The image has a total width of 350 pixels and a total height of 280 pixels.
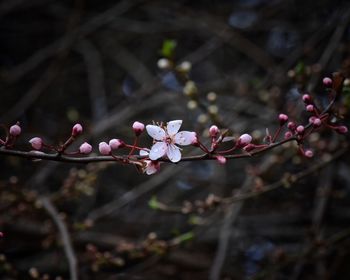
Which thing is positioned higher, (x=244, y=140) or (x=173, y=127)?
(x=173, y=127)

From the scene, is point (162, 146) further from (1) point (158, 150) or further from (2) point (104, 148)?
(2) point (104, 148)

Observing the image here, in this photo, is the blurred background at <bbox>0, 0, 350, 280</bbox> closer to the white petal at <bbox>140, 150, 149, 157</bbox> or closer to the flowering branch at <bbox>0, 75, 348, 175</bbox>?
the flowering branch at <bbox>0, 75, 348, 175</bbox>

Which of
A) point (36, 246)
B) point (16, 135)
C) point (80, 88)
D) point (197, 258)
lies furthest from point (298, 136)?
point (80, 88)

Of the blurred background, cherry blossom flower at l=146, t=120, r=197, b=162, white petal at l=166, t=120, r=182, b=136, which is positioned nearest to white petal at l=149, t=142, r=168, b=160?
cherry blossom flower at l=146, t=120, r=197, b=162

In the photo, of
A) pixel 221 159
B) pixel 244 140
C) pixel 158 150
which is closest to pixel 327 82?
pixel 244 140

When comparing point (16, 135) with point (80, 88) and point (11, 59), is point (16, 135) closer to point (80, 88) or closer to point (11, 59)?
point (80, 88)

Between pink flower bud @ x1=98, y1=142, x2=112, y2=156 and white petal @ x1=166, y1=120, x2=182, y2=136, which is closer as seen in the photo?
pink flower bud @ x1=98, y1=142, x2=112, y2=156

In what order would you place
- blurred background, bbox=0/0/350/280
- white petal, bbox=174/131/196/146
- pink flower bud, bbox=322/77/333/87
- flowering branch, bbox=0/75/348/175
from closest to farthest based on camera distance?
flowering branch, bbox=0/75/348/175 → white petal, bbox=174/131/196/146 → pink flower bud, bbox=322/77/333/87 → blurred background, bbox=0/0/350/280
